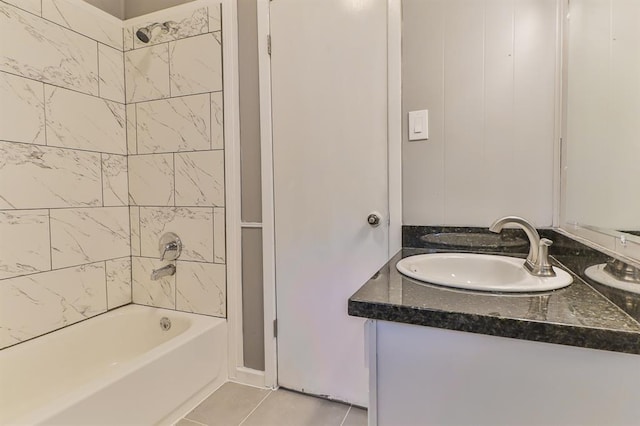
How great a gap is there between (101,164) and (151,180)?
0.28 meters

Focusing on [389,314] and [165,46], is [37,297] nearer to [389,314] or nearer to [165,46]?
[165,46]

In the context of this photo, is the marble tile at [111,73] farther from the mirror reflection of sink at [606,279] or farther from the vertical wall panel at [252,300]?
the mirror reflection of sink at [606,279]

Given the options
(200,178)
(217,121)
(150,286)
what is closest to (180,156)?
(200,178)

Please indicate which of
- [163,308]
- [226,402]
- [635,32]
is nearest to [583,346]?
[635,32]

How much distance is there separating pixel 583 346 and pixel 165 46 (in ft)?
7.46

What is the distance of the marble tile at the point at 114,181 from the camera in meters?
1.93

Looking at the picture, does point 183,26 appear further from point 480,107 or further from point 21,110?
point 480,107

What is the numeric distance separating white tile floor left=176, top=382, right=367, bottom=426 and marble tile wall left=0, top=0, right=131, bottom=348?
90 centimetres

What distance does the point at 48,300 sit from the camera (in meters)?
1.64

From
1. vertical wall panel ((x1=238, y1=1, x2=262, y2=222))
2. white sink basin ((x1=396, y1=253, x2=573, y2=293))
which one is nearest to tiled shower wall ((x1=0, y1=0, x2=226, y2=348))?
vertical wall panel ((x1=238, y1=1, x2=262, y2=222))

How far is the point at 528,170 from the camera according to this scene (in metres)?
1.33

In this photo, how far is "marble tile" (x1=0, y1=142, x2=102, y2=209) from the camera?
4.90 ft

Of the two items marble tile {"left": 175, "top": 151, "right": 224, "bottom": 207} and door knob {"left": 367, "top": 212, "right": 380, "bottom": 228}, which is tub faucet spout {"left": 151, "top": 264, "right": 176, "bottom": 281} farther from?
door knob {"left": 367, "top": 212, "right": 380, "bottom": 228}

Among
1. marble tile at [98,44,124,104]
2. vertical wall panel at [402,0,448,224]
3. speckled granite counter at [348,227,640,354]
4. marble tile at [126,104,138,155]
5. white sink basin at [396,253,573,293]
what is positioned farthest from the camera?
marble tile at [126,104,138,155]
